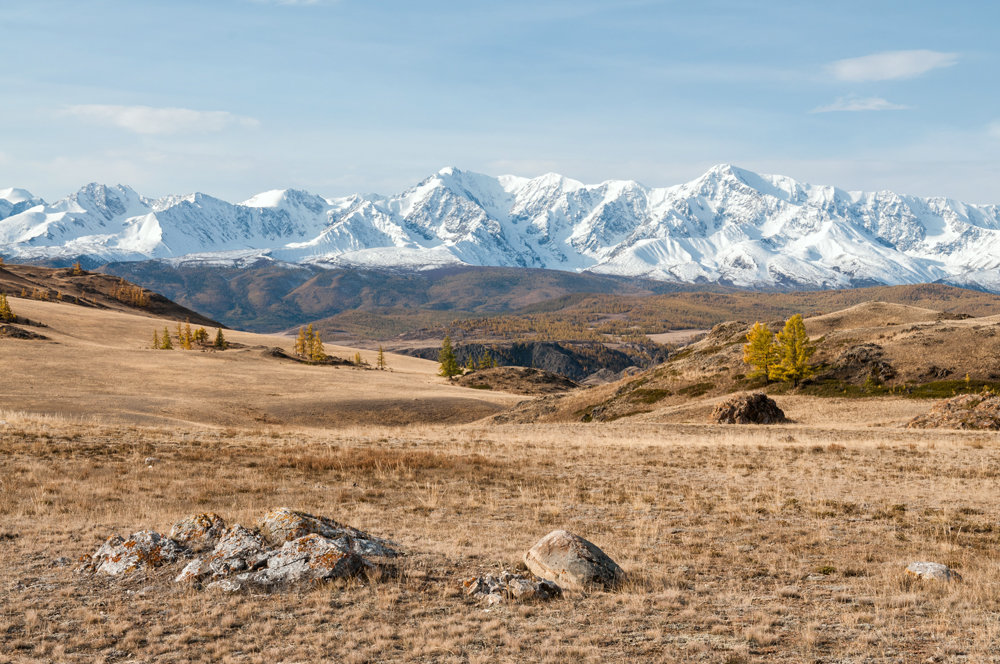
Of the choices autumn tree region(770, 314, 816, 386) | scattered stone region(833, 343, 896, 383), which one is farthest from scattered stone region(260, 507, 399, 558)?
autumn tree region(770, 314, 816, 386)

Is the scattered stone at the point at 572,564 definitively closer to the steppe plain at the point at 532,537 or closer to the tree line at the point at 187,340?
the steppe plain at the point at 532,537

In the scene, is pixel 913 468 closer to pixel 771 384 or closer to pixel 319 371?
pixel 771 384

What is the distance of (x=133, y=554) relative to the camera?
1445cm

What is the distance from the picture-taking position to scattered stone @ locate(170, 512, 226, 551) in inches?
605

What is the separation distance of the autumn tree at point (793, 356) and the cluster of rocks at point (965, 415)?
25.4m

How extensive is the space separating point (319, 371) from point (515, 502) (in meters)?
96.2

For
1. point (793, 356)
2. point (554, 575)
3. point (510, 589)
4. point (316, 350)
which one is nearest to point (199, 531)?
point (510, 589)

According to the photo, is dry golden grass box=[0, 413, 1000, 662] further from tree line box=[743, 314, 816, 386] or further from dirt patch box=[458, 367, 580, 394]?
dirt patch box=[458, 367, 580, 394]

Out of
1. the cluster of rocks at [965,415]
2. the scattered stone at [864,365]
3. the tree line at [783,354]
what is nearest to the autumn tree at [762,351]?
the tree line at [783,354]

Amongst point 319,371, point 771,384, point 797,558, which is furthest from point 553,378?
point 797,558

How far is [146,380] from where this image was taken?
280 feet

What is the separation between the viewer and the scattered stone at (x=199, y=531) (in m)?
15.4

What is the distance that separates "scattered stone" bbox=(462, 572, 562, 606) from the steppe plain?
28 cm

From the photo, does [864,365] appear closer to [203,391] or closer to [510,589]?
[510,589]
